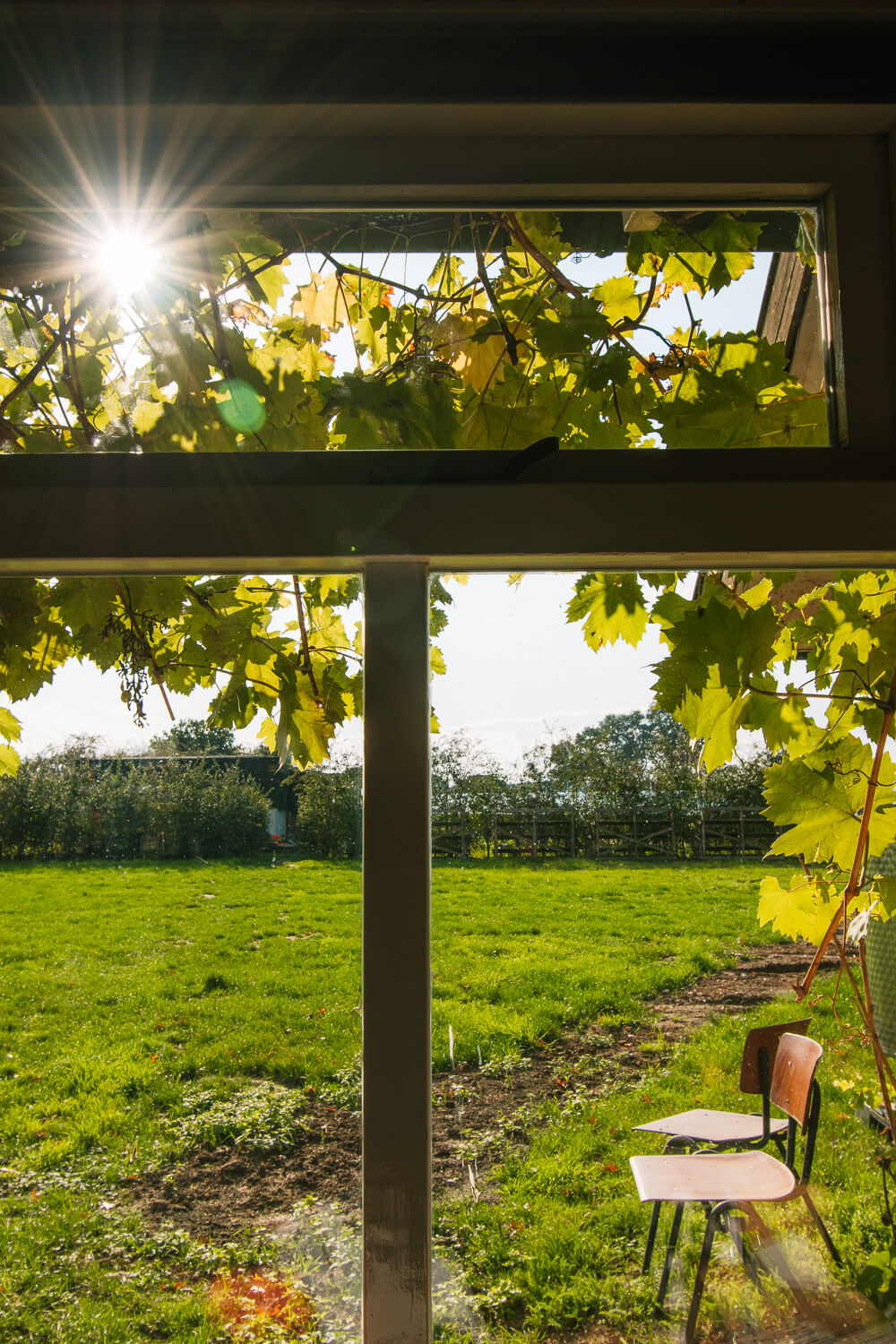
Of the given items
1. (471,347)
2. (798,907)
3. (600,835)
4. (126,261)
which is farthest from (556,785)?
(126,261)

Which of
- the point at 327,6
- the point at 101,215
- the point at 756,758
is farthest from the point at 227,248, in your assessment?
the point at 756,758

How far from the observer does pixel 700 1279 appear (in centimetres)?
80

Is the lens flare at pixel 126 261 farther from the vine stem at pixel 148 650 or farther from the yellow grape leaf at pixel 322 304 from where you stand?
the vine stem at pixel 148 650

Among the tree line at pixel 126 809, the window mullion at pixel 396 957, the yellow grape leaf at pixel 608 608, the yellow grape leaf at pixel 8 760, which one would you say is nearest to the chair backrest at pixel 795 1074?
the window mullion at pixel 396 957

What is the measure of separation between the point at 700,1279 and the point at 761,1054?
22 cm

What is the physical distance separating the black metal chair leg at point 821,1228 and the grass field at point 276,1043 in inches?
0.8

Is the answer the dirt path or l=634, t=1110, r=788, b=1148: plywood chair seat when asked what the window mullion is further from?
l=634, t=1110, r=788, b=1148: plywood chair seat

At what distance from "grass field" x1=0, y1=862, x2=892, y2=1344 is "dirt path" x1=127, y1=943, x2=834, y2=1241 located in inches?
0.7

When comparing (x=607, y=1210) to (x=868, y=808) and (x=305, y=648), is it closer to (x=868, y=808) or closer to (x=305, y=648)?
(x=868, y=808)

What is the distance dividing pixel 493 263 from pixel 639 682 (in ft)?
1.86

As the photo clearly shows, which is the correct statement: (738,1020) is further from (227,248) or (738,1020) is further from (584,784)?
(227,248)

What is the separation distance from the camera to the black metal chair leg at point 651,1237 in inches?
31.8

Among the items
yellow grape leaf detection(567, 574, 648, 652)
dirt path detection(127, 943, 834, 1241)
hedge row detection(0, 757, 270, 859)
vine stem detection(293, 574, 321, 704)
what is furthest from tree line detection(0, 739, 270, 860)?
yellow grape leaf detection(567, 574, 648, 652)

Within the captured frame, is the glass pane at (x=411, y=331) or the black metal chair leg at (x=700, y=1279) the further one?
the glass pane at (x=411, y=331)
